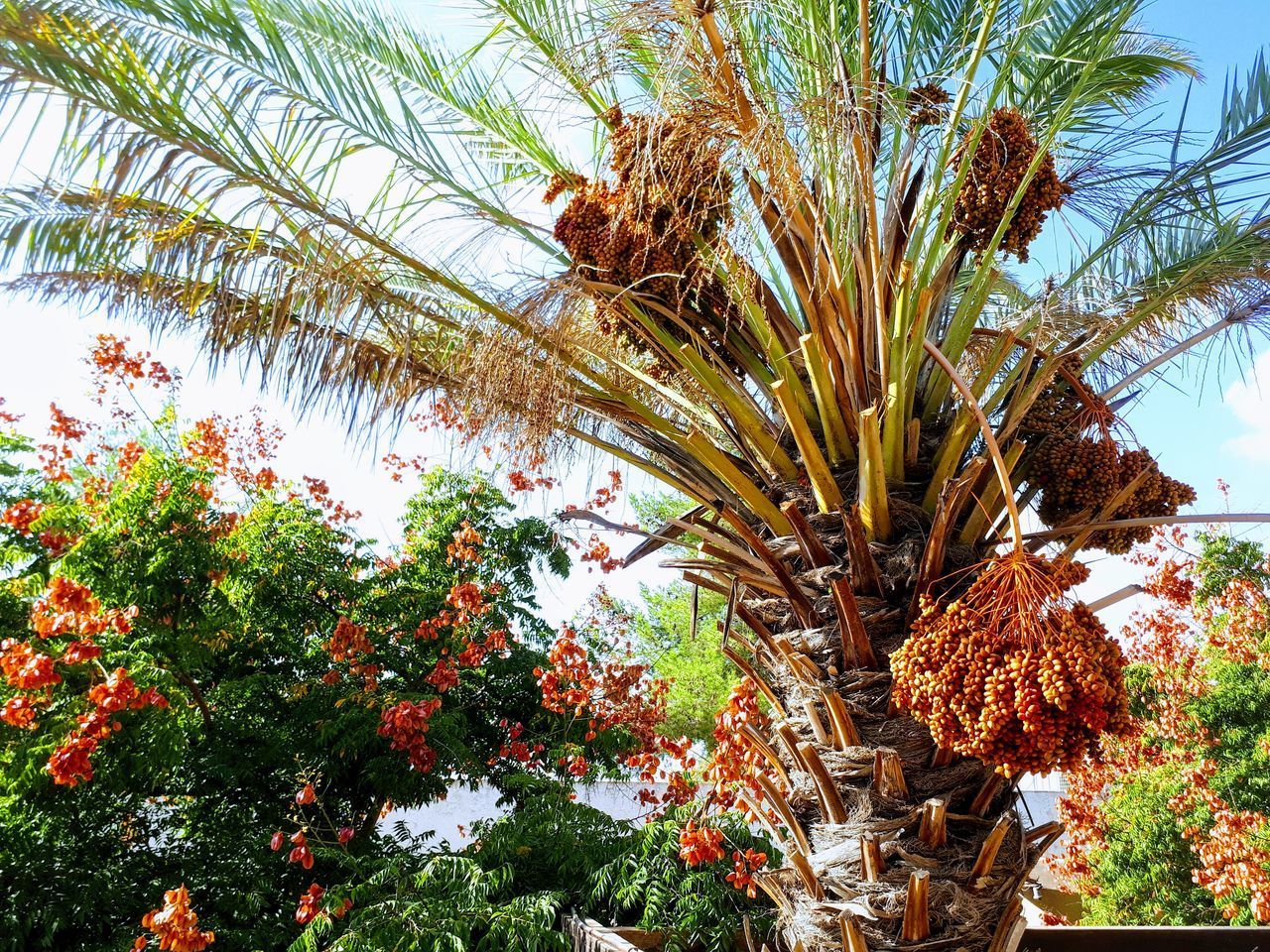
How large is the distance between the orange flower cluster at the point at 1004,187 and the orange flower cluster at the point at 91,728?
4.05 metres

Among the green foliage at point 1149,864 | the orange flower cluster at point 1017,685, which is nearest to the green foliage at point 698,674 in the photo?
the green foliage at point 1149,864

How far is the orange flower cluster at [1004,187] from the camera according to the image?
126 inches

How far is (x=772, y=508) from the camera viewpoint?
10.5 feet

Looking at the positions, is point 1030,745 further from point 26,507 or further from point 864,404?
point 26,507

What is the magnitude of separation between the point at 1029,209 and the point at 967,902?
2.25m

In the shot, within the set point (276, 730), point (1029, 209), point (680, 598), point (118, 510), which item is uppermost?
point (680, 598)

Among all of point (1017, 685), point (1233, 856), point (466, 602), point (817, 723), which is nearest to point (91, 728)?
point (466, 602)

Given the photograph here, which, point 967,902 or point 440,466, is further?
point 440,466

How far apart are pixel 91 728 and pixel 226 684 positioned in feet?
4.50

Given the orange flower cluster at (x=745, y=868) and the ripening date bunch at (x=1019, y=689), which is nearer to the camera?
the ripening date bunch at (x=1019, y=689)

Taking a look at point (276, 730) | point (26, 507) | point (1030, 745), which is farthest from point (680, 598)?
point (1030, 745)

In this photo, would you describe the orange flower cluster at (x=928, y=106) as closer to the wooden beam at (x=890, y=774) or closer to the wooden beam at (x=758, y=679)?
the wooden beam at (x=758, y=679)

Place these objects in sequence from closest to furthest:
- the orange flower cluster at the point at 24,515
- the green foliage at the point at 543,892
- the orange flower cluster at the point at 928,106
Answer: the orange flower cluster at the point at 928,106, the green foliage at the point at 543,892, the orange flower cluster at the point at 24,515

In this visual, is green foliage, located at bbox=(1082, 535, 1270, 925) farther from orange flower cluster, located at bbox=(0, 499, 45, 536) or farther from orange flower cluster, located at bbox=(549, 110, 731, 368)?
orange flower cluster, located at bbox=(0, 499, 45, 536)
